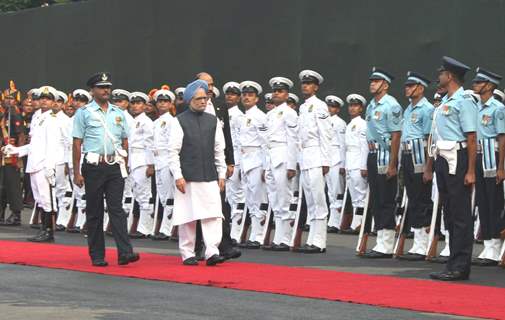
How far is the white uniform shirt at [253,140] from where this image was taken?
19.7 meters

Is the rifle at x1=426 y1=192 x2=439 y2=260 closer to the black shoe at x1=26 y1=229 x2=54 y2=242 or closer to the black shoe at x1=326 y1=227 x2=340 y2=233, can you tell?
the black shoe at x1=26 y1=229 x2=54 y2=242

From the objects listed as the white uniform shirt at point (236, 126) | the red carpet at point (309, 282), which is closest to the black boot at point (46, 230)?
the red carpet at point (309, 282)

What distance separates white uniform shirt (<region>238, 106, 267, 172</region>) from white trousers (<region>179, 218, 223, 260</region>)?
3665 millimetres

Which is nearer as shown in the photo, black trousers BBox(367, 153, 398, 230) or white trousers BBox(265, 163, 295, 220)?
black trousers BBox(367, 153, 398, 230)

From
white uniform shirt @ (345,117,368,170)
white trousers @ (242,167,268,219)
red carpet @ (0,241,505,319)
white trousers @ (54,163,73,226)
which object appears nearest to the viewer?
red carpet @ (0,241,505,319)

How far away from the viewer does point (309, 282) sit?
45.9 feet

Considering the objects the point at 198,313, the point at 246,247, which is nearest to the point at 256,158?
the point at 246,247

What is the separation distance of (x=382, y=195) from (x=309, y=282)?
349cm

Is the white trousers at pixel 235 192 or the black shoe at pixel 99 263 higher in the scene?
the white trousers at pixel 235 192

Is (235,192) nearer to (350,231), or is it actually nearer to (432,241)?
(350,231)

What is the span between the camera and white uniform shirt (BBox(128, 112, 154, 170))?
851 inches

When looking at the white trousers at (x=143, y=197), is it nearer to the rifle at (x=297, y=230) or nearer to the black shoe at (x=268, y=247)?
the black shoe at (x=268, y=247)

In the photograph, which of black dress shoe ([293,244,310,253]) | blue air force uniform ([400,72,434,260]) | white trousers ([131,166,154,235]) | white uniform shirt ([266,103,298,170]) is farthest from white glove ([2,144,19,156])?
blue air force uniform ([400,72,434,260])

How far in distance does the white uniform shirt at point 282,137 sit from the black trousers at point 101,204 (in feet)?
10.8
